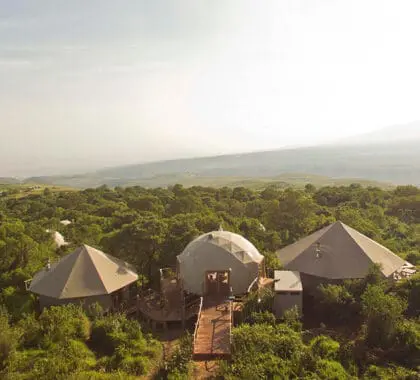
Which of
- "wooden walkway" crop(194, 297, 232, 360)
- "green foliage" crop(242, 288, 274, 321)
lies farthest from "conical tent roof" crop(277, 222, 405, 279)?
"wooden walkway" crop(194, 297, 232, 360)

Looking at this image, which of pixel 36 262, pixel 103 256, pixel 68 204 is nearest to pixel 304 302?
pixel 103 256

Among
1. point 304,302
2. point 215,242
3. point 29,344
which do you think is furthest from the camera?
point 215,242

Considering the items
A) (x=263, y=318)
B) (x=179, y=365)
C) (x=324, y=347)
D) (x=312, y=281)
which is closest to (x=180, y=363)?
(x=179, y=365)

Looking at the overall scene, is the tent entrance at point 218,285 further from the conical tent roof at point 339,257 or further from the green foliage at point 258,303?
A: the conical tent roof at point 339,257

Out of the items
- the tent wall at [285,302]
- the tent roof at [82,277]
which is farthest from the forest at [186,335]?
the tent roof at [82,277]

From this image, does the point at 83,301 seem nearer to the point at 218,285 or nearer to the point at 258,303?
the point at 218,285

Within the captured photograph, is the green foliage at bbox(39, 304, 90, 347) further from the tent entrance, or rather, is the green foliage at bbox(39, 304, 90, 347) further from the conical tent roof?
the conical tent roof

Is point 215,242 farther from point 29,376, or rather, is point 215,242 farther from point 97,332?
point 29,376
